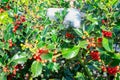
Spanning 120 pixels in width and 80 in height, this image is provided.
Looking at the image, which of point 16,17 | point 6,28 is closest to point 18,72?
point 6,28

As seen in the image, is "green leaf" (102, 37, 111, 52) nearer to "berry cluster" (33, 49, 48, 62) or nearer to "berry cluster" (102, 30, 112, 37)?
"berry cluster" (102, 30, 112, 37)

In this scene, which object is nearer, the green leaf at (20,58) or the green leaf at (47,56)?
the green leaf at (47,56)

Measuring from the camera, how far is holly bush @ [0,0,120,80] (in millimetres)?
1916

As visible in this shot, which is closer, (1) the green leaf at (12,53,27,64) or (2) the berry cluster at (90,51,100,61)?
(1) the green leaf at (12,53,27,64)

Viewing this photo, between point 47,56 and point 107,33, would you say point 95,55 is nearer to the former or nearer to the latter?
point 107,33

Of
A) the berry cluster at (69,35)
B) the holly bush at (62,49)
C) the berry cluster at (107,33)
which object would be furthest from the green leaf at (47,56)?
the berry cluster at (69,35)

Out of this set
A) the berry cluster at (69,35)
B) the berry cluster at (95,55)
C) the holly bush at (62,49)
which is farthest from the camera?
the berry cluster at (69,35)

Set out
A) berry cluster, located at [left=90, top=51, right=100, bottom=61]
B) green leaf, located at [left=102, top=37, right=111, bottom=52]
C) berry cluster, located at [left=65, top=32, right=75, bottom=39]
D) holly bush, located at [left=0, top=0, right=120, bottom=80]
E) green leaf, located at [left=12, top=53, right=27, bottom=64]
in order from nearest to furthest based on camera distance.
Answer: green leaf, located at [left=102, top=37, right=111, bottom=52] → holly bush, located at [left=0, top=0, right=120, bottom=80] → green leaf, located at [left=12, top=53, right=27, bottom=64] → berry cluster, located at [left=90, top=51, right=100, bottom=61] → berry cluster, located at [left=65, top=32, right=75, bottom=39]

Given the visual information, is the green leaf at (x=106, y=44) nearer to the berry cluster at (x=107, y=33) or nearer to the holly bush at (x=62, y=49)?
the holly bush at (x=62, y=49)

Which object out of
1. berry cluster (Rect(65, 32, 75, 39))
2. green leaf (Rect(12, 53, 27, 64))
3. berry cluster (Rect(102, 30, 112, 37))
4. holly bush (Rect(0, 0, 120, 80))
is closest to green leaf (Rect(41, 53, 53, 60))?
holly bush (Rect(0, 0, 120, 80))

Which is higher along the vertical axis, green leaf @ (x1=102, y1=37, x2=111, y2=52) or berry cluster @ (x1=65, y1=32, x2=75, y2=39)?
green leaf @ (x1=102, y1=37, x2=111, y2=52)

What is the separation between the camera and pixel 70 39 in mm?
2600

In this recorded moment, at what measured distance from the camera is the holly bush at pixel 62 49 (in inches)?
75.4

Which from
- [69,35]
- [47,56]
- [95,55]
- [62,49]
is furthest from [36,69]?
[69,35]
